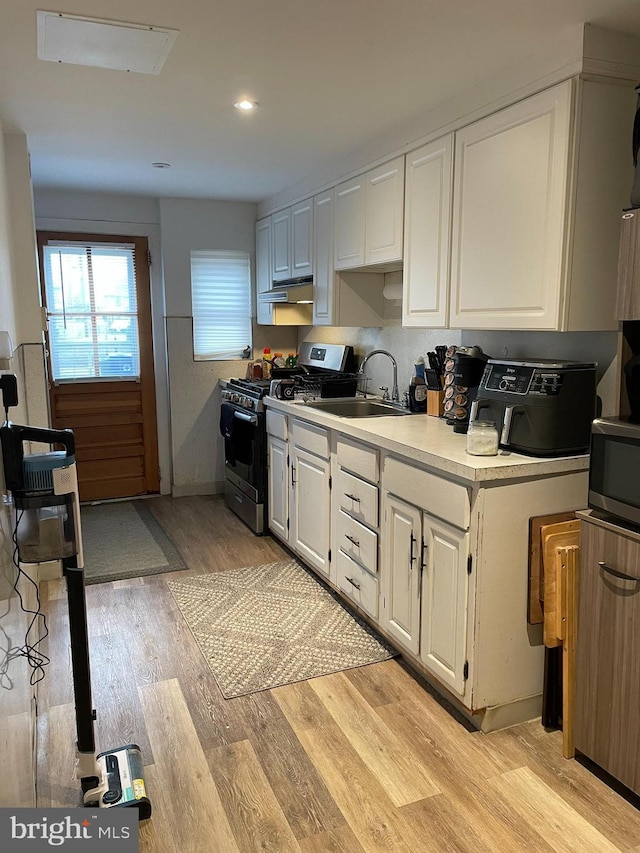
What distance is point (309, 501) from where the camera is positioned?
11.6 feet

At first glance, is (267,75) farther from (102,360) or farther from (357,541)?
(102,360)

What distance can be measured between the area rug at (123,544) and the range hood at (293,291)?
5.96 ft

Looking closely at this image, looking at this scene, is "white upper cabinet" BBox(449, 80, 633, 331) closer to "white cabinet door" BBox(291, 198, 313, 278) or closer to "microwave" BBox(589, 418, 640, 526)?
"microwave" BBox(589, 418, 640, 526)

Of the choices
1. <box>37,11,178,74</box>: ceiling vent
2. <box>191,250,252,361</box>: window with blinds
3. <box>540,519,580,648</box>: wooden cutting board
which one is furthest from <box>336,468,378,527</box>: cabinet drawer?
<box>191,250,252,361</box>: window with blinds

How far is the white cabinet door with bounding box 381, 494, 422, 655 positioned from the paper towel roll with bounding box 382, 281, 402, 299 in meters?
1.46

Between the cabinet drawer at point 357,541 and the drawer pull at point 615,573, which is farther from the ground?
the drawer pull at point 615,573

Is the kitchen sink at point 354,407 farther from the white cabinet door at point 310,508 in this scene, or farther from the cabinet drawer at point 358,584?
the cabinet drawer at point 358,584

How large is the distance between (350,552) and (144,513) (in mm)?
2267

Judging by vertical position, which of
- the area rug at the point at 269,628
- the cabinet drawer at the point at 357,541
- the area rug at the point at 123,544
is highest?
the cabinet drawer at the point at 357,541

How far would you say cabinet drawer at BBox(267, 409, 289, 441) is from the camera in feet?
12.5

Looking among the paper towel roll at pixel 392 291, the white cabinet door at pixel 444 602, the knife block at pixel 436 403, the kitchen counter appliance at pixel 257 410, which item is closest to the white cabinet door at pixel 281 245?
the kitchen counter appliance at pixel 257 410

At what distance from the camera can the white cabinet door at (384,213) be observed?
3.10 m

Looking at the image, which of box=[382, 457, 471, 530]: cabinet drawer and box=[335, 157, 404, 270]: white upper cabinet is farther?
box=[335, 157, 404, 270]: white upper cabinet

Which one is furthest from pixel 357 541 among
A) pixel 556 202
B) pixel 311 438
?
pixel 556 202
